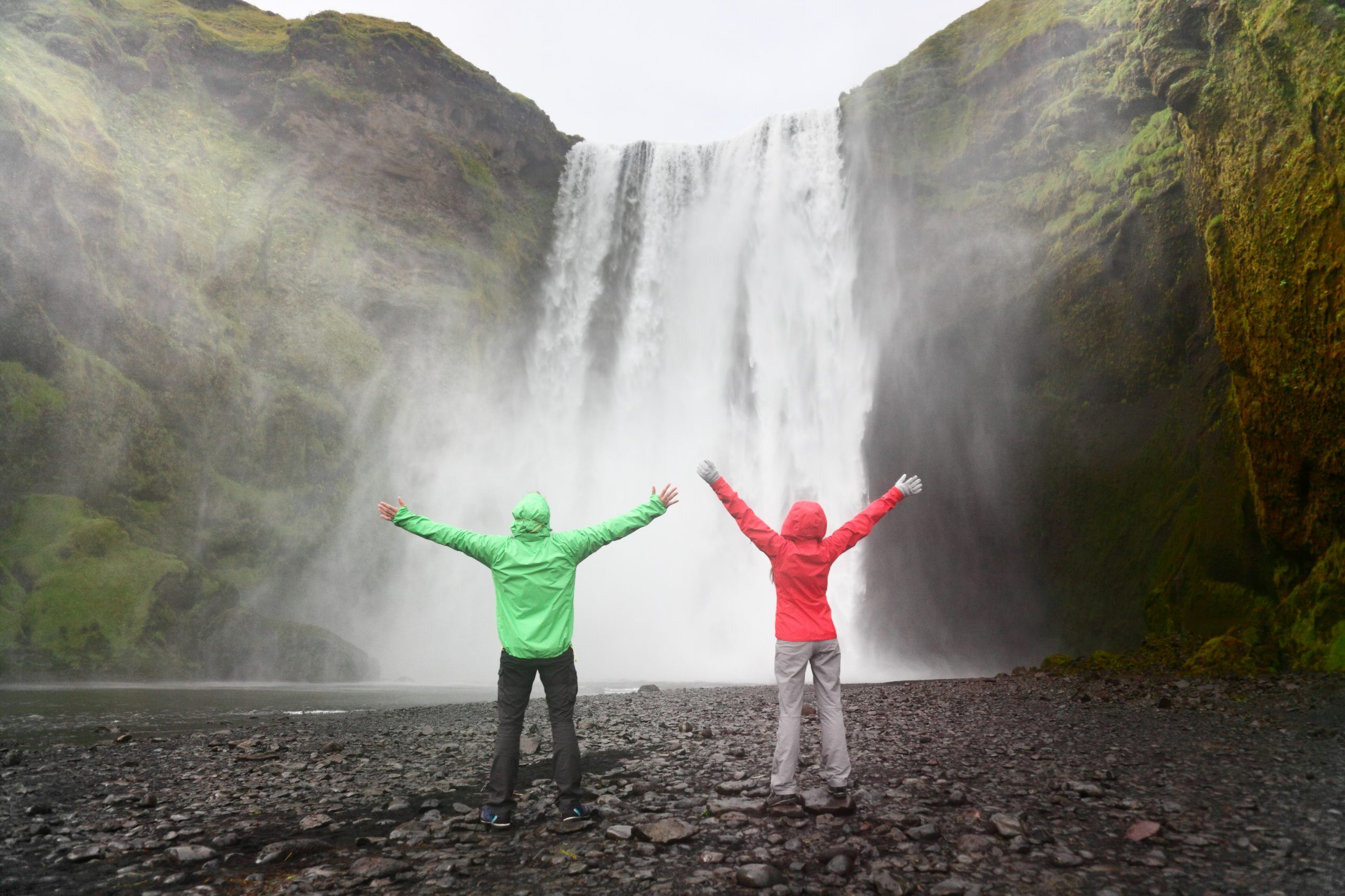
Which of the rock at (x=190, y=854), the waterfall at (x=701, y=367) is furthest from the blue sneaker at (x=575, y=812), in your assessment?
the waterfall at (x=701, y=367)

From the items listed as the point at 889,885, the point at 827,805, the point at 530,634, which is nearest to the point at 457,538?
the point at 530,634

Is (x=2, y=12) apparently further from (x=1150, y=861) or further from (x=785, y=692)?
(x=1150, y=861)

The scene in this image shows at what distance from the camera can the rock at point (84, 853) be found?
466 cm

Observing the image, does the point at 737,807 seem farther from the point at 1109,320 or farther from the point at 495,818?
the point at 1109,320

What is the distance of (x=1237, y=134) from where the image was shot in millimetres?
12852

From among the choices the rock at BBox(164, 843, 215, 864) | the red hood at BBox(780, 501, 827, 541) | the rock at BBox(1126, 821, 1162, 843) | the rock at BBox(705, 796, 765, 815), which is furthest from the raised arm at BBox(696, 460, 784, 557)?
the rock at BBox(164, 843, 215, 864)

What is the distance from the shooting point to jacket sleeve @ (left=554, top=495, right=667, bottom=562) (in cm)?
555

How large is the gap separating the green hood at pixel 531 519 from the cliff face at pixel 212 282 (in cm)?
2244

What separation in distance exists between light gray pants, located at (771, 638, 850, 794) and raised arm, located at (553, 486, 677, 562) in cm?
142

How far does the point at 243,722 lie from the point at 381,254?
85.7 ft

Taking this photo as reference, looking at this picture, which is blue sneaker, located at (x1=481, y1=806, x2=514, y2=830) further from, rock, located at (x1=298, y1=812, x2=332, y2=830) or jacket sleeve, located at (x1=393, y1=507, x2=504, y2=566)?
jacket sleeve, located at (x1=393, y1=507, x2=504, y2=566)

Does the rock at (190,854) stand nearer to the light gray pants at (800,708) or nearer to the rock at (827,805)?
the light gray pants at (800,708)

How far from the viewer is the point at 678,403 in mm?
33125

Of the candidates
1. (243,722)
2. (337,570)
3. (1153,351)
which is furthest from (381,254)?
(1153,351)
